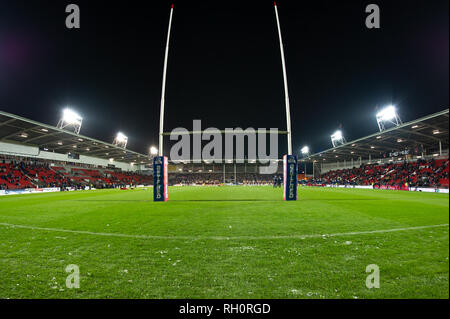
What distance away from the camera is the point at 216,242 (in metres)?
4.68

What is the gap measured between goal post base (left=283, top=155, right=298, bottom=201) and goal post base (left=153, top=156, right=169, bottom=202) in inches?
313

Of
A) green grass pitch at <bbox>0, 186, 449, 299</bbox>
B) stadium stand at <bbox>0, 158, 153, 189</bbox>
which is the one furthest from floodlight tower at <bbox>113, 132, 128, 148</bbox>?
green grass pitch at <bbox>0, 186, 449, 299</bbox>

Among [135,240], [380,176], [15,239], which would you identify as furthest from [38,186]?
[380,176]

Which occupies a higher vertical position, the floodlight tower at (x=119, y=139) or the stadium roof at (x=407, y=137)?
the floodlight tower at (x=119, y=139)

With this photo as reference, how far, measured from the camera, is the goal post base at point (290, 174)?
13.2m

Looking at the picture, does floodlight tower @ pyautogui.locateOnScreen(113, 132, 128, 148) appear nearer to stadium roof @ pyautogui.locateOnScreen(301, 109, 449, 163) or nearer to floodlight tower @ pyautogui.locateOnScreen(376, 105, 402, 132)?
stadium roof @ pyautogui.locateOnScreen(301, 109, 449, 163)

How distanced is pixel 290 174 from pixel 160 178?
8.78 meters

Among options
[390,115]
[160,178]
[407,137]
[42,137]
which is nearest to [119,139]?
[42,137]

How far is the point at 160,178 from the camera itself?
44.4 ft

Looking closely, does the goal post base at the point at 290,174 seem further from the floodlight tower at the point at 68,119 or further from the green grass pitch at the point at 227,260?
the floodlight tower at the point at 68,119

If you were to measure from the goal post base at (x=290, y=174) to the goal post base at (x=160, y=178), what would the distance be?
7.96 m

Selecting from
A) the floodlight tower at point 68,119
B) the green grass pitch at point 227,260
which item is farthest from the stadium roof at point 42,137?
the green grass pitch at point 227,260
